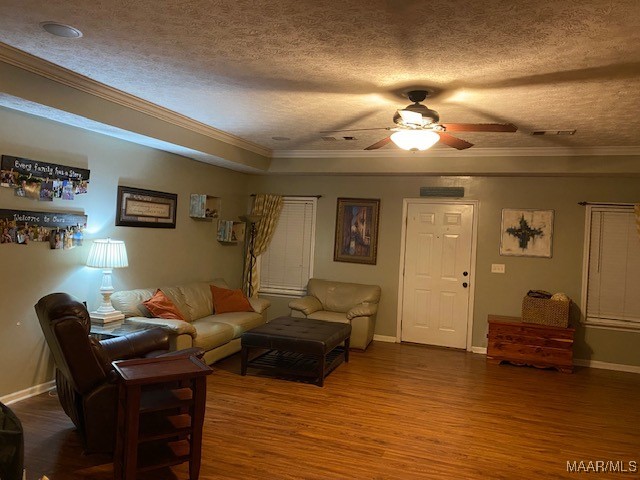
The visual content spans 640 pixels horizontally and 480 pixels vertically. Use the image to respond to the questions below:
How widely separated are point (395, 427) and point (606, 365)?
3568 millimetres

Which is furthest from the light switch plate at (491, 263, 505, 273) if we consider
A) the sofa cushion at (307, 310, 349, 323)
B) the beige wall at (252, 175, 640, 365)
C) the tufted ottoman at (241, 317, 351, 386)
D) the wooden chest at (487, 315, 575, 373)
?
the tufted ottoman at (241, 317, 351, 386)

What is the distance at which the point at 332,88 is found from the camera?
146 inches

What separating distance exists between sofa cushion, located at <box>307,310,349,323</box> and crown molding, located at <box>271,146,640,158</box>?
6.90 ft

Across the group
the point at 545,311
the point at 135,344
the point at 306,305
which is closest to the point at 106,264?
the point at 135,344

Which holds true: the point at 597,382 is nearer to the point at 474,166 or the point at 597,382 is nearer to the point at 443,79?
the point at 474,166

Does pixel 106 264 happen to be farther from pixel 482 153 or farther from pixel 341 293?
pixel 482 153

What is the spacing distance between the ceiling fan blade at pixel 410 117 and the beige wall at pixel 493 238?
10.7ft

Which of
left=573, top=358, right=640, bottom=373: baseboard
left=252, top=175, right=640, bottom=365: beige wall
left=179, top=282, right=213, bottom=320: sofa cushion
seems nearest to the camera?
left=179, top=282, right=213, bottom=320: sofa cushion

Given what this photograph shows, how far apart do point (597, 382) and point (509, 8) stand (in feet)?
15.1

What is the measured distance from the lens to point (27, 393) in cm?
420

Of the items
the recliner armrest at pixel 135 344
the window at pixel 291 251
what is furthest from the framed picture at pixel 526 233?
the recliner armrest at pixel 135 344

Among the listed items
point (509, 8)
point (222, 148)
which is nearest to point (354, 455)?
point (509, 8)

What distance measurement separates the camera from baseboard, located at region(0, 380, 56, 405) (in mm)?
4035

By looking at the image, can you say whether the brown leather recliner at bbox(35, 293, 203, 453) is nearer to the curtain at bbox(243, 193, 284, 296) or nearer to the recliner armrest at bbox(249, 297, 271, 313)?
the recliner armrest at bbox(249, 297, 271, 313)
